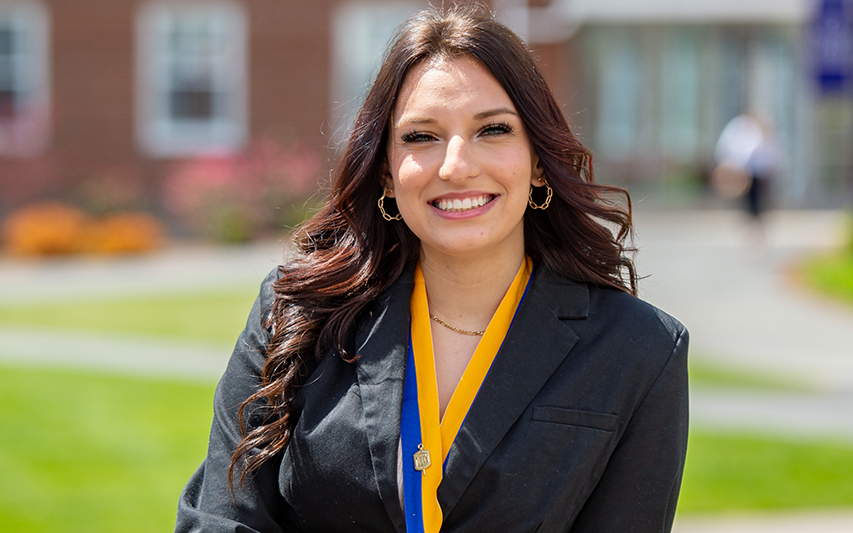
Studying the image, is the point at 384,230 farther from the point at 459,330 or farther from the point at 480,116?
the point at 480,116

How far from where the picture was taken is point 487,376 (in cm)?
227

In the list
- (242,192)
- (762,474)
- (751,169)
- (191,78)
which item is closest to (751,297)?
(751,169)

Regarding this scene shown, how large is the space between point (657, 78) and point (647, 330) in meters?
17.9

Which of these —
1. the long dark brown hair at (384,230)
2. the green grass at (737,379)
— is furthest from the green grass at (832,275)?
the long dark brown hair at (384,230)

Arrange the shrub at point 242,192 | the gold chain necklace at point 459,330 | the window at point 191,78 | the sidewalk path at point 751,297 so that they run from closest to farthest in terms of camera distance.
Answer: the gold chain necklace at point 459,330
the sidewalk path at point 751,297
the shrub at point 242,192
the window at point 191,78

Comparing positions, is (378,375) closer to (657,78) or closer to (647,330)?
(647,330)

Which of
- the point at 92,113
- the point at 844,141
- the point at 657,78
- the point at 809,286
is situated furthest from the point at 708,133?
the point at 92,113

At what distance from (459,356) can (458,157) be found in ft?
1.52

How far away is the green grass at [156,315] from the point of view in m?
9.08

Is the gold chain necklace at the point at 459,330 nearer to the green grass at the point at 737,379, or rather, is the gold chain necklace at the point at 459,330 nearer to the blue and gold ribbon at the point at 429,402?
the blue and gold ribbon at the point at 429,402

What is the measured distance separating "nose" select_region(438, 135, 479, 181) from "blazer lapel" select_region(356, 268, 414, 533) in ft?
1.07

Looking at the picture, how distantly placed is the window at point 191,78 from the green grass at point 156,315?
296 inches

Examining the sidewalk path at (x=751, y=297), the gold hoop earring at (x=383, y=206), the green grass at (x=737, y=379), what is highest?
the gold hoop earring at (x=383, y=206)

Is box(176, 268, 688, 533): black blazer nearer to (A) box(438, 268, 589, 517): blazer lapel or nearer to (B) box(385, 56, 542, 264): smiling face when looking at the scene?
(A) box(438, 268, 589, 517): blazer lapel
